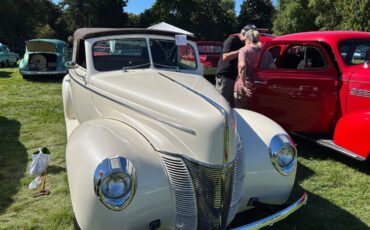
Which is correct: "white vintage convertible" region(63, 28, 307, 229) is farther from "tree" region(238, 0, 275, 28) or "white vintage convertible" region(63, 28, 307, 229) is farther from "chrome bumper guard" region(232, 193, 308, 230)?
"tree" region(238, 0, 275, 28)

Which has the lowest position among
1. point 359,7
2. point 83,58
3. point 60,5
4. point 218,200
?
point 218,200

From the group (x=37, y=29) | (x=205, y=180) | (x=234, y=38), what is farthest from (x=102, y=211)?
(x=37, y=29)

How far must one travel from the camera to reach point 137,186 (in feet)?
9.36

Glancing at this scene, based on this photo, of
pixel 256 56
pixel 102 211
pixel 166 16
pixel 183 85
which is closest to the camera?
pixel 102 211

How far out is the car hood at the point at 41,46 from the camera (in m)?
15.3

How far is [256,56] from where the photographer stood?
641 cm

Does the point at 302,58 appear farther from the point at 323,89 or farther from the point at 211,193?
the point at 211,193

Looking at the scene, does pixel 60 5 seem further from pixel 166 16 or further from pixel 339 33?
pixel 339 33

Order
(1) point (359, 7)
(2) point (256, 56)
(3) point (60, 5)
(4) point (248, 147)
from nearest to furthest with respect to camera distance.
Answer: (4) point (248, 147), (2) point (256, 56), (1) point (359, 7), (3) point (60, 5)

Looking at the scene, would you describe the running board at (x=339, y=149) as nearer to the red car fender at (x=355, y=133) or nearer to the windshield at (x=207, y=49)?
the red car fender at (x=355, y=133)

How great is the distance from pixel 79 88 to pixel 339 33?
12.5 ft

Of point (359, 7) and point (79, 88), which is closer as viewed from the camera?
point (79, 88)

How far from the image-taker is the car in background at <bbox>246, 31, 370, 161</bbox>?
5023 mm

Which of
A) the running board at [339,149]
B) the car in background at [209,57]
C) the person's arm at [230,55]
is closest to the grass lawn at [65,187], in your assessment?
the running board at [339,149]
